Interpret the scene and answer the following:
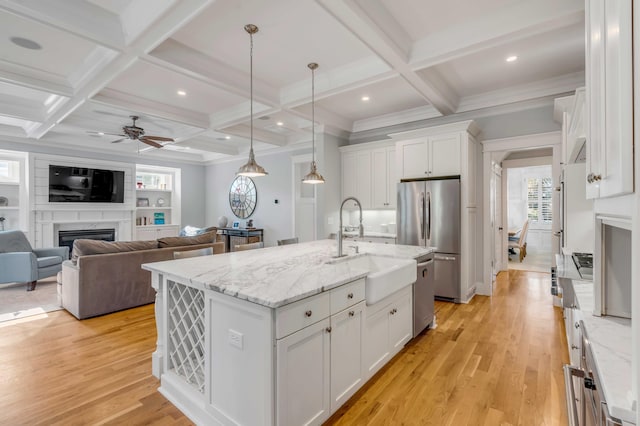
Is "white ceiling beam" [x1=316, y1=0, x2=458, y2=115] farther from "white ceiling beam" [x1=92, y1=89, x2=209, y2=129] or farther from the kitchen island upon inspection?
"white ceiling beam" [x1=92, y1=89, x2=209, y2=129]

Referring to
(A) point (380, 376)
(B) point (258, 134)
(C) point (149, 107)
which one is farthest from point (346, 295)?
(B) point (258, 134)

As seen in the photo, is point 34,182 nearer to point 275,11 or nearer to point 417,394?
point 275,11

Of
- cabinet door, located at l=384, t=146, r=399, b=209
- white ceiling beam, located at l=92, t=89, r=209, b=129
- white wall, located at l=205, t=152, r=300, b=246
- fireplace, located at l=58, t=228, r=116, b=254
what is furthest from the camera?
white wall, located at l=205, t=152, r=300, b=246

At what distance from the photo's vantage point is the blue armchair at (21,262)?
459 cm

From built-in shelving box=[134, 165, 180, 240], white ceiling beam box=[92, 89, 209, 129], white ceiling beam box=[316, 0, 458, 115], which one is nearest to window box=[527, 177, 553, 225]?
white ceiling beam box=[316, 0, 458, 115]

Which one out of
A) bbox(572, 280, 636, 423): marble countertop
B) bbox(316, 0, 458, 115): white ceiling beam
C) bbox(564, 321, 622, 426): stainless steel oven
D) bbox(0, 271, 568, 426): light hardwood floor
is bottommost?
bbox(0, 271, 568, 426): light hardwood floor

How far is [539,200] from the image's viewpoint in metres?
9.39

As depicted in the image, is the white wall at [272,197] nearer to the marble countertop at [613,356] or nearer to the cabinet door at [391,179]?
the cabinet door at [391,179]

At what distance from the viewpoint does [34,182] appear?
6.29m

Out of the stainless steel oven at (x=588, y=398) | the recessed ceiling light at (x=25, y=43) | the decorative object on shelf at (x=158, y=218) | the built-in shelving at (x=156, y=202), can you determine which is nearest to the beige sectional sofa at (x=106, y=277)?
the recessed ceiling light at (x=25, y=43)

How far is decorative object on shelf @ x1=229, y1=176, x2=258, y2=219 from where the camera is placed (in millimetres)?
7828

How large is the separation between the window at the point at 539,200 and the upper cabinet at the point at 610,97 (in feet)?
32.3

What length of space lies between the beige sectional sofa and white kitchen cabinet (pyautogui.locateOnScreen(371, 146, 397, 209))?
11.2 feet

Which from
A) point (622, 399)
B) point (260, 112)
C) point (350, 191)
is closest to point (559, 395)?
point (622, 399)
